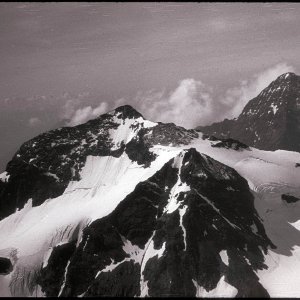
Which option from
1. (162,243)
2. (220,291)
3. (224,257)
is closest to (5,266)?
(162,243)

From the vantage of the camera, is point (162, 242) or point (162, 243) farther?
point (162, 242)

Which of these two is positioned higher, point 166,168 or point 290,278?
point 166,168

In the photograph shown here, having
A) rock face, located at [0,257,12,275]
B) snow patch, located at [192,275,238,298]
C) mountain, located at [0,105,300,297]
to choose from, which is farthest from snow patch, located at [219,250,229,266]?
rock face, located at [0,257,12,275]

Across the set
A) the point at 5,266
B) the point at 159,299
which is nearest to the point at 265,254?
the point at 159,299

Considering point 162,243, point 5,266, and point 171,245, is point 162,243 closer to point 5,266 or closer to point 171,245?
point 171,245

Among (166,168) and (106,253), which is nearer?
(106,253)

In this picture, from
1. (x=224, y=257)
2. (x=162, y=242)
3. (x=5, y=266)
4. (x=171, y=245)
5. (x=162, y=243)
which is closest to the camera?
(x=224, y=257)

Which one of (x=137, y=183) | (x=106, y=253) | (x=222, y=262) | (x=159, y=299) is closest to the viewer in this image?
(x=159, y=299)

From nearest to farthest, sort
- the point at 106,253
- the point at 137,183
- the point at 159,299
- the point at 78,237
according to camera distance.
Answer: the point at 159,299
the point at 106,253
the point at 78,237
the point at 137,183

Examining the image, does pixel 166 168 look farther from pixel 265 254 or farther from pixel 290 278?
pixel 290 278

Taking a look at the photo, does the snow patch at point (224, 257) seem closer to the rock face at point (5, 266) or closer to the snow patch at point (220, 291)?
the snow patch at point (220, 291)
